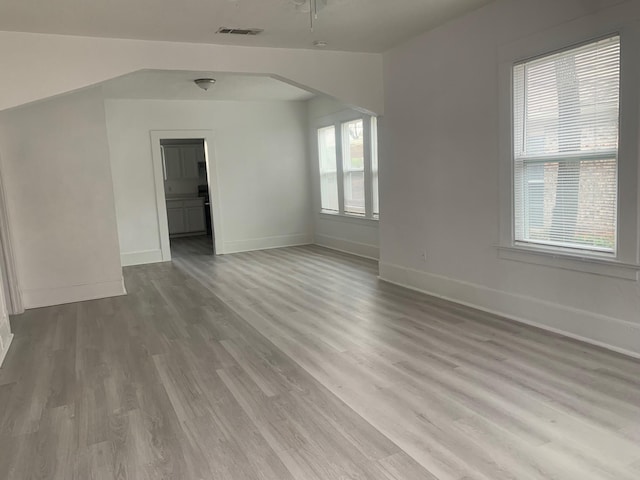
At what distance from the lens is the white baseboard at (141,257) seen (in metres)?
7.84

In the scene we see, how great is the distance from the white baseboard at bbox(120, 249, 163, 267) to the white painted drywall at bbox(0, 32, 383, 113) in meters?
4.17

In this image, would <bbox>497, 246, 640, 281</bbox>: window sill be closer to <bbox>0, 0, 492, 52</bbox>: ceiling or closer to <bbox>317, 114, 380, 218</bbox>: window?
<bbox>0, 0, 492, 52</bbox>: ceiling

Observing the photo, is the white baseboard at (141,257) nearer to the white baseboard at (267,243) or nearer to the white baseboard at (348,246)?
the white baseboard at (267,243)

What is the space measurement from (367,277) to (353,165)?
228cm

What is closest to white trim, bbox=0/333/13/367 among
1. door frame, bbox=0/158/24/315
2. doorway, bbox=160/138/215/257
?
door frame, bbox=0/158/24/315

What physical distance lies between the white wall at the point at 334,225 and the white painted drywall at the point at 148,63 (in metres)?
1.70

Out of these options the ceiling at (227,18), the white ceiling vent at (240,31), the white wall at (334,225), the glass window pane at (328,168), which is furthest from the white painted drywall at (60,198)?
the glass window pane at (328,168)

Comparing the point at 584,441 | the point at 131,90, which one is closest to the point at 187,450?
the point at 584,441

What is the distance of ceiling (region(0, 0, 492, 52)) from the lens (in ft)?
11.5

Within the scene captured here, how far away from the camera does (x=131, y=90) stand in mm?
6930

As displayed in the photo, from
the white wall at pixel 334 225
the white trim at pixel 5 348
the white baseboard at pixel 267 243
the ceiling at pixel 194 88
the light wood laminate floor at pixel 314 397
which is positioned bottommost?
the light wood laminate floor at pixel 314 397

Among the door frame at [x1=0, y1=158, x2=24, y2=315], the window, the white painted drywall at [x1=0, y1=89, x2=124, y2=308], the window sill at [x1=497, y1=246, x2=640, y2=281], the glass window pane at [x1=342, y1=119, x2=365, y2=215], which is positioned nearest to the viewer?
the window sill at [x1=497, y1=246, x2=640, y2=281]

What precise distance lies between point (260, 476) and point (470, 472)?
3.10ft

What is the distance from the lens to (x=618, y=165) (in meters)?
3.20
